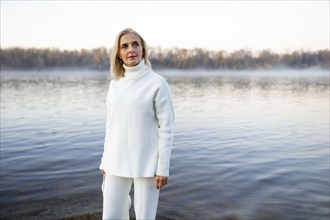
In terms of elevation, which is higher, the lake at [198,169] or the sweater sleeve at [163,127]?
the sweater sleeve at [163,127]

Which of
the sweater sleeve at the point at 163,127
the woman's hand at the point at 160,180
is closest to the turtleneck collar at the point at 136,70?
the sweater sleeve at the point at 163,127

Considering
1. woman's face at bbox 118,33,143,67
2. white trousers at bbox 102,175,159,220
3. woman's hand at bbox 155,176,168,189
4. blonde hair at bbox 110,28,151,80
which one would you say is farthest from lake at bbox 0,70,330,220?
woman's face at bbox 118,33,143,67

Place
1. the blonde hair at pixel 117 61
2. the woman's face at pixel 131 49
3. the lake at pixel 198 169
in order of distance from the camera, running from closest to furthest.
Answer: the woman's face at pixel 131 49, the blonde hair at pixel 117 61, the lake at pixel 198 169

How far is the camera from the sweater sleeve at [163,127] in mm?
2902

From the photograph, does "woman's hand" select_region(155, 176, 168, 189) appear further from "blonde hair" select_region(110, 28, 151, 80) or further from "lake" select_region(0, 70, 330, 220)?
"lake" select_region(0, 70, 330, 220)

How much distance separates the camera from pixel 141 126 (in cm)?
294

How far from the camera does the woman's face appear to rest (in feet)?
10.00

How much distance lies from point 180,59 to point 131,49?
143738 millimetres

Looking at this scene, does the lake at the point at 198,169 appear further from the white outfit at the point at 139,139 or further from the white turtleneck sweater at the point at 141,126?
the white turtleneck sweater at the point at 141,126

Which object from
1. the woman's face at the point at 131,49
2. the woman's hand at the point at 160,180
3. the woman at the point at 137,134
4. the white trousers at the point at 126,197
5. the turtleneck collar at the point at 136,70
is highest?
the woman's face at the point at 131,49

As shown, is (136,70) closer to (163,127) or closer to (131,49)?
(131,49)

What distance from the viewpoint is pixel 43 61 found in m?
134

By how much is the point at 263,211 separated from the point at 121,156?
11.6ft

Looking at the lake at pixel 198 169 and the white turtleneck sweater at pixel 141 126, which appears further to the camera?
the lake at pixel 198 169
